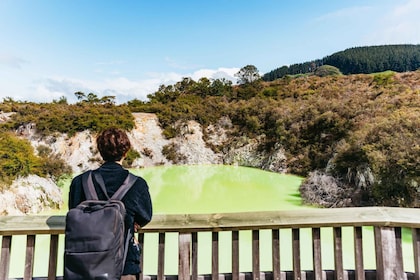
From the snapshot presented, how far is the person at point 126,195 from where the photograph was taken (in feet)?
4.51

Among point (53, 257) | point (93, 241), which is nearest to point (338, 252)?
point (93, 241)

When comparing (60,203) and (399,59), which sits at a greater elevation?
(399,59)

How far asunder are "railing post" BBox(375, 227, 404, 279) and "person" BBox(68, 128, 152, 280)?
1.40 m

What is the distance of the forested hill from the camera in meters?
44.3

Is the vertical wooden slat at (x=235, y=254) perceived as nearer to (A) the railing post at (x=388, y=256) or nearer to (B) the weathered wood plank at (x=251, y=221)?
(B) the weathered wood plank at (x=251, y=221)

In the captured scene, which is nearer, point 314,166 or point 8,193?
point 8,193

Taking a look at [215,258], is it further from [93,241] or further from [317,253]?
[93,241]

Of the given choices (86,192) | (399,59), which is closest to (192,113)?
(86,192)

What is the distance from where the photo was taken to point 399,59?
4484cm

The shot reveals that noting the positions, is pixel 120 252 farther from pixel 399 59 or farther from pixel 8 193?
pixel 399 59

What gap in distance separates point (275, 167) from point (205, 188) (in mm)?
5068

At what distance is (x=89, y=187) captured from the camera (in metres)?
1.34

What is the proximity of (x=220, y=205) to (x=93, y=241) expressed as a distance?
6766 mm

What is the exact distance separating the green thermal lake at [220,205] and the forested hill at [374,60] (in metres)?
34.5
